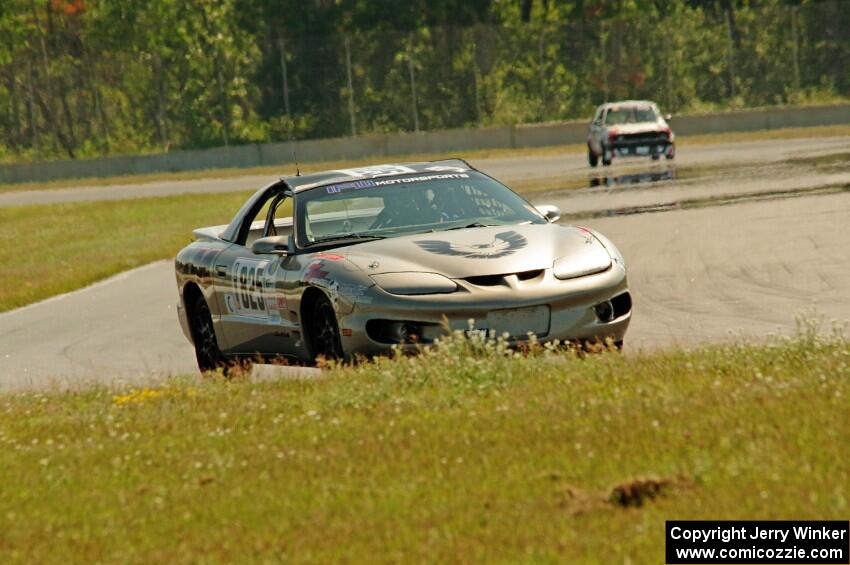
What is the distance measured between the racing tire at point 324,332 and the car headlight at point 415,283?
1.50 feet

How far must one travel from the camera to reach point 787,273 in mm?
14758

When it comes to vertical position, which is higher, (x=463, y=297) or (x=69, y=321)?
(x=463, y=297)

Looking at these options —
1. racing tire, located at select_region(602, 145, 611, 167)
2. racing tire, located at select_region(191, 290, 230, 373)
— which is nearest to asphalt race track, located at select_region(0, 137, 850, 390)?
racing tire, located at select_region(191, 290, 230, 373)

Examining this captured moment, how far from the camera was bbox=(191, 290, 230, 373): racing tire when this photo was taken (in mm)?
12250

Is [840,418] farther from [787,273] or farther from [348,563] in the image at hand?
[787,273]

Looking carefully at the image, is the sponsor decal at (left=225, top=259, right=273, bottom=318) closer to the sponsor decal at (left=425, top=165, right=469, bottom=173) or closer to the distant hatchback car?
the sponsor decal at (left=425, top=165, right=469, bottom=173)

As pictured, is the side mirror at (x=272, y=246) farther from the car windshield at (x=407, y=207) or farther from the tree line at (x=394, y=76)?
the tree line at (x=394, y=76)

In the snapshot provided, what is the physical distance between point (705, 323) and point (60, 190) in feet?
138

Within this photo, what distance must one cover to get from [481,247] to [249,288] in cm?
198

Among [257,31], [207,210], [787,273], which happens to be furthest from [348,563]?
[257,31]

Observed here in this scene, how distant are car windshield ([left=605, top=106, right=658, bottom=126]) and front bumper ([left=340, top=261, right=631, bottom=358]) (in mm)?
32701

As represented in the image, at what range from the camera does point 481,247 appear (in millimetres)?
10328

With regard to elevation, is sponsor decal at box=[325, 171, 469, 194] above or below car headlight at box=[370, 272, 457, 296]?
above

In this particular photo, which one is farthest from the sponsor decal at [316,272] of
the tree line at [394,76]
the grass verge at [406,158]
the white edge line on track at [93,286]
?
the tree line at [394,76]
